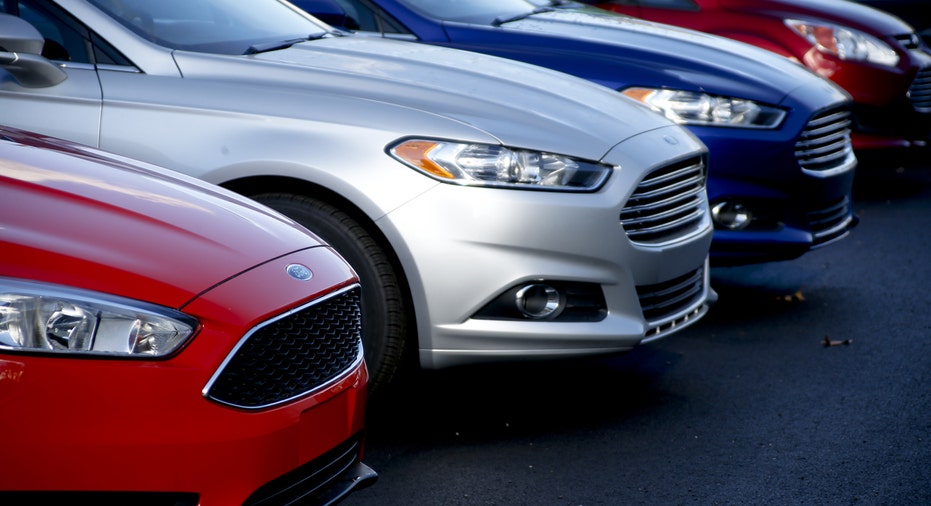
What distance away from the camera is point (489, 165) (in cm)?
392

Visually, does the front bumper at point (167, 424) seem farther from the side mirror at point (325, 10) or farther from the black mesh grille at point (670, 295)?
the side mirror at point (325, 10)

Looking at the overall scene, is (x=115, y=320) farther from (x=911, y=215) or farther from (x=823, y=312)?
(x=911, y=215)

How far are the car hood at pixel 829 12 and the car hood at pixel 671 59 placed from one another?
1.83m

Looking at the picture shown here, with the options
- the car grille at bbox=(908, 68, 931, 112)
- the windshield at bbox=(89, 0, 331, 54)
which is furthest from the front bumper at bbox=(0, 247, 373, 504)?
the car grille at bbox=(908, 68, 931, 112)

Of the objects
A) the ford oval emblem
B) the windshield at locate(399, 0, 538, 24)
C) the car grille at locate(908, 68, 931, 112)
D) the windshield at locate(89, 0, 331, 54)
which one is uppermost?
the windshield at locate(89, 0, 331, 54)

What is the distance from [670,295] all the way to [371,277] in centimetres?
115

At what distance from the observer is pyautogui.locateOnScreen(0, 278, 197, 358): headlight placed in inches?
90.2

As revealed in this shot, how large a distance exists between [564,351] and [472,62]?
1419 millimetres

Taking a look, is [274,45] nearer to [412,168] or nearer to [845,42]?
[412,168]

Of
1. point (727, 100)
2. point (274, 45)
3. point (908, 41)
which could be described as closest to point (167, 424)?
point (274, 45)

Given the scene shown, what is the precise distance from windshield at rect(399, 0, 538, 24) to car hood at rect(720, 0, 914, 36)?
205 centimetres

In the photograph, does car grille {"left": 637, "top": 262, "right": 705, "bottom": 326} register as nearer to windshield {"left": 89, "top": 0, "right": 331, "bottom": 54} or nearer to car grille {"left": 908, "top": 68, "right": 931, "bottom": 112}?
windshield {"left": 89, "top": 0, "right": 331, "bottom": 54}

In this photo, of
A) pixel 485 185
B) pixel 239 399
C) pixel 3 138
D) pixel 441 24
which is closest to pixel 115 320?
pixel 239 399

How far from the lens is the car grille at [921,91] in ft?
28.3
